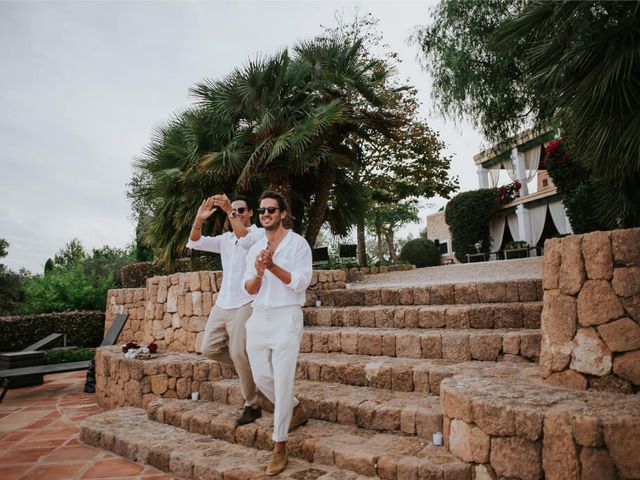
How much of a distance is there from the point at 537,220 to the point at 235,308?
A: 1617 cm

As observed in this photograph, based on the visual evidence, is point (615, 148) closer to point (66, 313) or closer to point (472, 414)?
point (472, 414)

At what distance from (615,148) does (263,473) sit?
4123 millimetres

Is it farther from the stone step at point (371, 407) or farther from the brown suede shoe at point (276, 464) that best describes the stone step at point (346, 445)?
the brown suede shoe at point (276, 464)

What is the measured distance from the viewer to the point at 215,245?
393cm

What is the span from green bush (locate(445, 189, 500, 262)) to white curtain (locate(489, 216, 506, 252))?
0.62m

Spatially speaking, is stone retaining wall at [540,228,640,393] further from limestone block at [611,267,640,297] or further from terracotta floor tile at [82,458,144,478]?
terracotta floor tile at [82,458,144,478]

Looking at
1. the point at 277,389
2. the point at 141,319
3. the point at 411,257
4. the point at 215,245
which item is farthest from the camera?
the point at 411,257

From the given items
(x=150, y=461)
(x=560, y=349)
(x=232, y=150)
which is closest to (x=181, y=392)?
(x=150, y=461)

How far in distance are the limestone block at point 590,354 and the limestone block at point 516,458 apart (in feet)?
2.50

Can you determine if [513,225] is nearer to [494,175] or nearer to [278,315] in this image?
[494,175]

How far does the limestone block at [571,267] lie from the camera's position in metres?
2.82

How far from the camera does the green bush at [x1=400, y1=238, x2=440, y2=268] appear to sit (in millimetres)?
16266

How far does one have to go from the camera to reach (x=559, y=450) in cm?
219

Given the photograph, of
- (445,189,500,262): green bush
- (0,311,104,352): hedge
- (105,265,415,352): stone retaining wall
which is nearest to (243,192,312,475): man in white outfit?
(105,265,415,352): stone retaining wall
